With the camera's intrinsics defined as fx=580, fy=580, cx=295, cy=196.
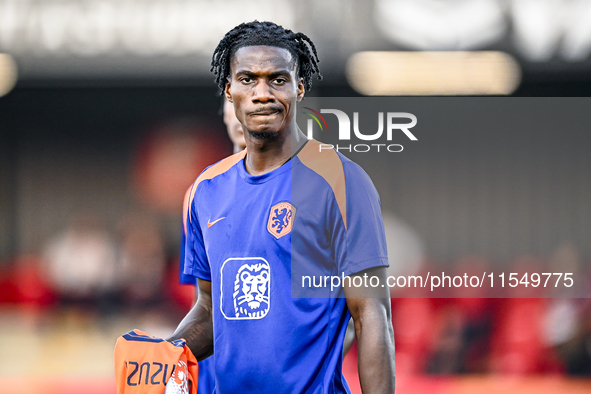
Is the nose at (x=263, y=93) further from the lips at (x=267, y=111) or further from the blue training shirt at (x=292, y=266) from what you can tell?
the blue training shirt at (x=292, y=266)

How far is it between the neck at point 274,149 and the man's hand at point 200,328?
397mm

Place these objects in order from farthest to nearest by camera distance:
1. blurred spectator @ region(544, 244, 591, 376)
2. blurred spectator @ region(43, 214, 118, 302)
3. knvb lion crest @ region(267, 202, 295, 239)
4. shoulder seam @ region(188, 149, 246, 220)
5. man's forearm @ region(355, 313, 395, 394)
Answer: blurred spectator @ region(43, 214, 118, 302) < blurred spectator @ region(544, 244, 591, 376) < shoulder seam @ region(188, 149, 246, 220) < knvb lion crest @ region(267, 202, 295, 239) < man's forearm @ region(355, 313, 395, 394)

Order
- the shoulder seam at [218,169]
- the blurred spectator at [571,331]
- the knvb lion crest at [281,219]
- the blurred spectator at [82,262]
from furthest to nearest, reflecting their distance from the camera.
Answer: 1. the blurred spectator at [82,262]
2. the blurred spectator at [571,331]
3. the shoulder seam at [218,169]
4. the knvb lion crest at [281,219]

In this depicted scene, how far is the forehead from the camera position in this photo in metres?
1.38

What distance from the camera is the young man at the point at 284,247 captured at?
1.28 meters

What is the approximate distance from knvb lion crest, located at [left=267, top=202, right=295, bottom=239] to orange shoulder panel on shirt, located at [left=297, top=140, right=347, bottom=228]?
11 cm

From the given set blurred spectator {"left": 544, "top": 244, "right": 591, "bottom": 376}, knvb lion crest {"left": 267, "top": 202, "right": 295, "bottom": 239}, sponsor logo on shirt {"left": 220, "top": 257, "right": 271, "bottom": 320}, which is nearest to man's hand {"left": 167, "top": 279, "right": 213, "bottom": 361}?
sponsor logo on shirt {"left": 220, "top": 257, "right": 271, "bottom": 320}

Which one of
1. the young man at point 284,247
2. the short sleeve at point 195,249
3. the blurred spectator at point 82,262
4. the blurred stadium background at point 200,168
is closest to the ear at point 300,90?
the young man at point 284,247

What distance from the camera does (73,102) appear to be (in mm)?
3707

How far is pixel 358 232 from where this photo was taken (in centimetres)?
128

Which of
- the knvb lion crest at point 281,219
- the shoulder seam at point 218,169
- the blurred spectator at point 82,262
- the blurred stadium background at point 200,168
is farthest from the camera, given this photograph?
the blurred spectator at point 82,262

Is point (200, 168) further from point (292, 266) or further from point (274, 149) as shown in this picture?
point (292, 266)

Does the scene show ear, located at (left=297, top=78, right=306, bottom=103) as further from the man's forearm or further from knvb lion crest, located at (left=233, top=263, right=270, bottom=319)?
the man's forearm

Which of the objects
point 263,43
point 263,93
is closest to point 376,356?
point 263,93
